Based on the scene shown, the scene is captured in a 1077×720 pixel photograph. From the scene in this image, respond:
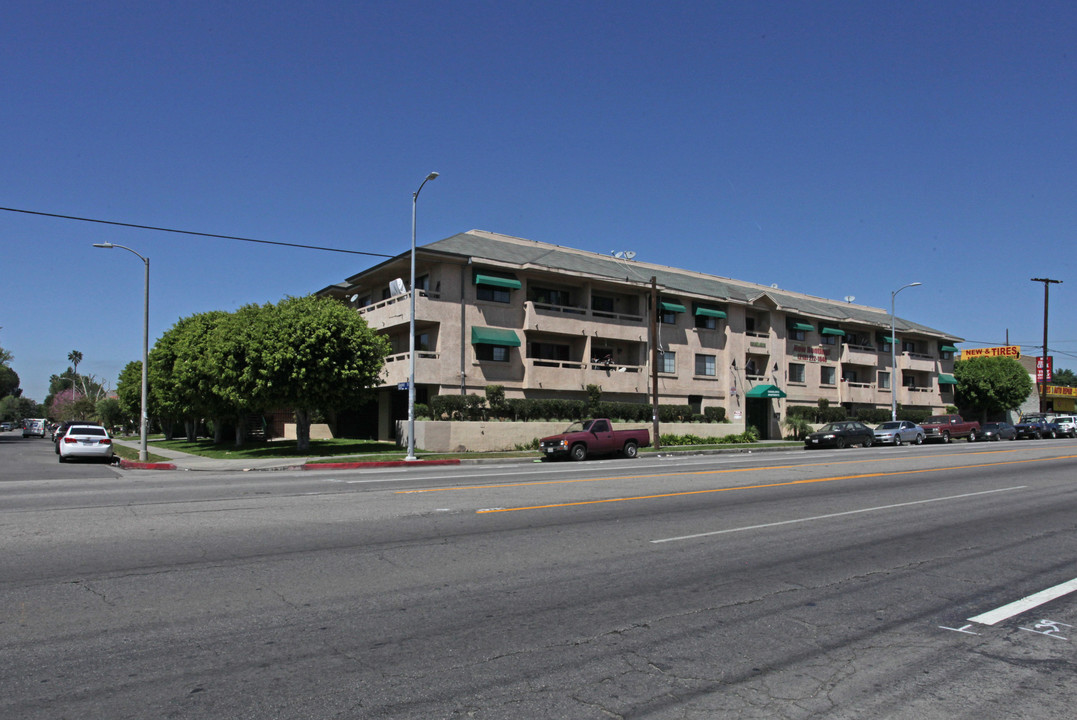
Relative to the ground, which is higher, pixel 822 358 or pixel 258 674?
pixel 822 358

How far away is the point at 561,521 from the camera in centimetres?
1110

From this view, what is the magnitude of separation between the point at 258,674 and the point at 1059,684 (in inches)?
214

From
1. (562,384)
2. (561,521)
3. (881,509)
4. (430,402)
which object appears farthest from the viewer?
(562,384)

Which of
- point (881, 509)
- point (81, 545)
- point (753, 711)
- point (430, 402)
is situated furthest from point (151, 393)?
point (753, 711)

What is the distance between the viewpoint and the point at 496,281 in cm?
3609

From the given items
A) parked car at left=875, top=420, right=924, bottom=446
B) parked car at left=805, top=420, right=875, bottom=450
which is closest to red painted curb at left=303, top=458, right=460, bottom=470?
parked car at left=805, top=420, right=875, bottom=450

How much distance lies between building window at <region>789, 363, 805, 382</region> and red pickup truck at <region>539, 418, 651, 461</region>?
26.0m

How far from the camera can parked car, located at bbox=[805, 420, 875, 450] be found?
3850cm

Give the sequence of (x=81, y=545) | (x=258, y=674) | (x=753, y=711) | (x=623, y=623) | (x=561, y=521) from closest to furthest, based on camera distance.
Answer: (x=753, y=711) < (x=258, y=674) < (x=623, y=623) < (x=81, y=545) < (x=561, y=521)

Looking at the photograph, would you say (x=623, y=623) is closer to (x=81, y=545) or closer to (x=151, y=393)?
(x=81, y=545)

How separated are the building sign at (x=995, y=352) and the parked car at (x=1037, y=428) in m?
19.4

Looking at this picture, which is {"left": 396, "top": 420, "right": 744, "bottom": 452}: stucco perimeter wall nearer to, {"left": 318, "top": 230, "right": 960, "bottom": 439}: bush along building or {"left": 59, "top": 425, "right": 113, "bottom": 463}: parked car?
{"left": 318, "top": 230, "right": 960, "bottom": 439}: bush along building

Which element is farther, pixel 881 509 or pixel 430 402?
pixel 430 402

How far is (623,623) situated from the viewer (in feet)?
19.8
